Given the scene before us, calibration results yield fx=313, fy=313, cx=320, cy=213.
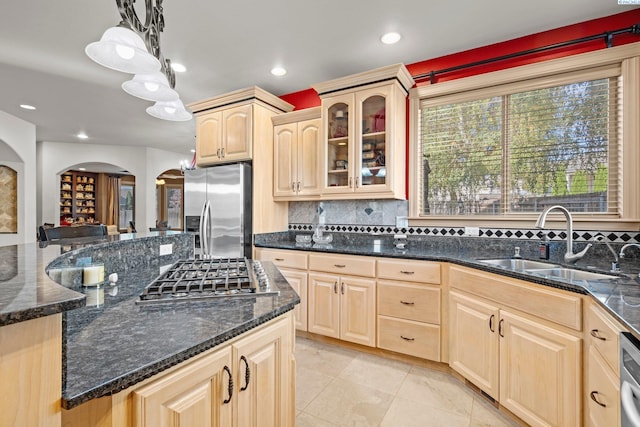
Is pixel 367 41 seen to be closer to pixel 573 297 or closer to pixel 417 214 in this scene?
pixel 417 214

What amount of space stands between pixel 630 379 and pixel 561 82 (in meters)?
2.26

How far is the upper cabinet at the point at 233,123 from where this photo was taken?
328 cm

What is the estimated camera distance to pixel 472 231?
270 centimetres

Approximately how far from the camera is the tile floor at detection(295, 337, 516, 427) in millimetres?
1851

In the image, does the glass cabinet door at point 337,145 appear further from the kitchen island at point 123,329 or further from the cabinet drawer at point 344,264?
the kitchen island at point 123,329

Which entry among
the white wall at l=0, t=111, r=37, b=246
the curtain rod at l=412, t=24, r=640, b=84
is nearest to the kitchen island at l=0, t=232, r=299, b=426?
the curtain rod at l=412, t=24, r=640, b=84

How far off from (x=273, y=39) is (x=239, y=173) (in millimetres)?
1259

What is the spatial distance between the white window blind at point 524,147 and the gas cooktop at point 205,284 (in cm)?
203

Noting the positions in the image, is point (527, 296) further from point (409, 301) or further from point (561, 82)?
point (561, 82)

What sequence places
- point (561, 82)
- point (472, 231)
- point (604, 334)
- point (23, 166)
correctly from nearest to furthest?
point (604, 334)
point (561, 82)
point (472, 231)
point (23, 166)

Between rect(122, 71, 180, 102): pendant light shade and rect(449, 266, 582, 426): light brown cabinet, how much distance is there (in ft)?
7.60

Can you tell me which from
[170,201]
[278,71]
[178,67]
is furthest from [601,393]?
[170,201]

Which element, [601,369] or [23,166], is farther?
[23,166]

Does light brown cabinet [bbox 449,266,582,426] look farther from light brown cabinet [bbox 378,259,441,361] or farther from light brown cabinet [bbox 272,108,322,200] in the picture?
light brown cabinet [bbox 272,108,322,200]
